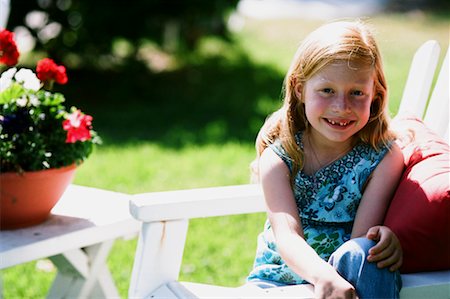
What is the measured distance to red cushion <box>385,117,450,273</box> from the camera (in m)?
2.12

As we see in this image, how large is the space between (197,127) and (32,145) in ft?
11.6

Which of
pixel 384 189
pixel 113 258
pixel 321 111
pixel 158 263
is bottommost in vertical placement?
pixel 113 258

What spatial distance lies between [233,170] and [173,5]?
2199 mm

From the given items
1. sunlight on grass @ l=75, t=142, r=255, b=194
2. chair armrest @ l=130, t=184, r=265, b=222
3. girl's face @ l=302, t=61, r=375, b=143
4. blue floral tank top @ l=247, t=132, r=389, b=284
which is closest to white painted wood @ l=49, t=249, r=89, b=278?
chair armrest @ l=130, t=184, r=265, b=222

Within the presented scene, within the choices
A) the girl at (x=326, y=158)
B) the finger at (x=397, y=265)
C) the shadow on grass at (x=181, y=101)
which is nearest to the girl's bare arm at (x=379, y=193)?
the girl at (x=326, y=158)

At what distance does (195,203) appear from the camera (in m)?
2.33

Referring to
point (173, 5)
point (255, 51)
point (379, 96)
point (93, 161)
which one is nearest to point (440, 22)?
point (255, 51)

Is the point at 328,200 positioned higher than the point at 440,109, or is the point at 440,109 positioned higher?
the point at 440,109

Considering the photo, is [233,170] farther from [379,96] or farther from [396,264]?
[396,264]

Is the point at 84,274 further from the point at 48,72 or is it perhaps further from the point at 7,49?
the point at 7,49

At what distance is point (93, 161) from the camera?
5191 millimetres

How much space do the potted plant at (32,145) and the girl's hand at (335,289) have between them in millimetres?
1008

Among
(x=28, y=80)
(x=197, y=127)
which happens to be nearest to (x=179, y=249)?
(x=28, y=80)

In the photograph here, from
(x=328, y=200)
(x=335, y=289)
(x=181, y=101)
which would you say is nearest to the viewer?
(x=335, y=289)
